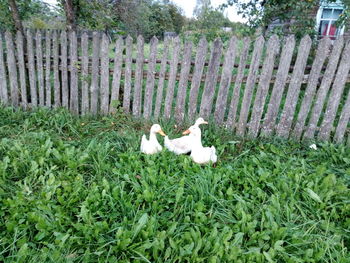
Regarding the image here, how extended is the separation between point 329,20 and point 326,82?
5.53 metres

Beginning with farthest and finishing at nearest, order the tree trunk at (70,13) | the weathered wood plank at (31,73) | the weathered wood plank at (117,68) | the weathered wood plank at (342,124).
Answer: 1. the tree trunk at (70,13)
2. the weathered wood plank at (31,73)
3. the weathered wood plank at (117,68)
4. the weathered wood plank at (342,124)

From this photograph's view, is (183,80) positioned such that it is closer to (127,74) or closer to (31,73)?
(127,74)

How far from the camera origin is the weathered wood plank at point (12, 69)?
4.27m

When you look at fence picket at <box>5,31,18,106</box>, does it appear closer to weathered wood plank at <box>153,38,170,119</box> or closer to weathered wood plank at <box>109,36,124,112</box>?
weathered wood plank at <box>109,36,124,112</box>

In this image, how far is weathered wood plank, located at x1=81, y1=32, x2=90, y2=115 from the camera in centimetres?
396

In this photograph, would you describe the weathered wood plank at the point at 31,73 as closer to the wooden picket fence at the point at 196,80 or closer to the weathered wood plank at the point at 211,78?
the wooden picket fence at the point at 196,80

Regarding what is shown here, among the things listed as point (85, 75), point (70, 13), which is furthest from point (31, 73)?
point (70, 13)

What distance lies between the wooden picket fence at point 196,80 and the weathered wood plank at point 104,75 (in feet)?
0.05

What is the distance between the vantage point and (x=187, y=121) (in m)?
3.97

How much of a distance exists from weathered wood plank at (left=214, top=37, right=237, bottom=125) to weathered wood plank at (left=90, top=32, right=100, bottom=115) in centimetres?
193

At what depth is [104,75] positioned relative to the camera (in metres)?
4.11

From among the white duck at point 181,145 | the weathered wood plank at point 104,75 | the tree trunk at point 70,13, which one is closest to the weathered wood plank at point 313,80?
the white duck at point 181,145

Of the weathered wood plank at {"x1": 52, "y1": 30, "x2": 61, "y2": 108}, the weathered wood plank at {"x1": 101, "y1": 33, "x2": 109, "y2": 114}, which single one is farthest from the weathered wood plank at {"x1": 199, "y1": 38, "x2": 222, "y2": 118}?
the weathered wood plank at {"x1": 52, "y1": 30, "x2": 61, "y2": 108}

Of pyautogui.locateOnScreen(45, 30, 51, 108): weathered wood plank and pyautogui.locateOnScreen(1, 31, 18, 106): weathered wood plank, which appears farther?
pyautogui.locateOnScreen(1, 31, 18, 106): weathered wood plank
